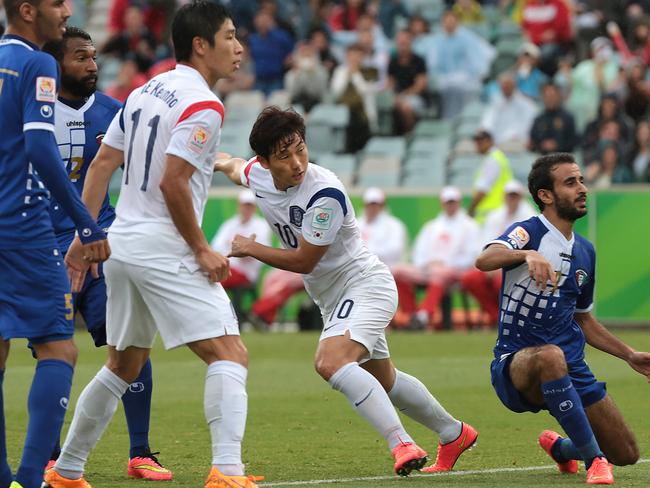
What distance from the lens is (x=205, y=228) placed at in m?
20.4

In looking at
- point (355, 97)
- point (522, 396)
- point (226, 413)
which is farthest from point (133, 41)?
point (226, 413)

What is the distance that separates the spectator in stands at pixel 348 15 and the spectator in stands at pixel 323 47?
1.58 metres

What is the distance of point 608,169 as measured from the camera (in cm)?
2016

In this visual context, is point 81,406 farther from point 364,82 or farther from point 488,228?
point 364,82

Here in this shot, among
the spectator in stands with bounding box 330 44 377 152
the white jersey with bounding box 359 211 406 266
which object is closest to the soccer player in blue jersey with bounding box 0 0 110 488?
the white jersey with bounding box 359 211 406 266

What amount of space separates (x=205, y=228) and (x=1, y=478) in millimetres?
13997

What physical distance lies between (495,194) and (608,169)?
67.5 inches

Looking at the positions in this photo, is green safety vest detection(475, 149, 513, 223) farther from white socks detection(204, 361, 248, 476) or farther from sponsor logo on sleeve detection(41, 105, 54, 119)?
sponsor logo on sleeve detection(41, 105, 54, 119)

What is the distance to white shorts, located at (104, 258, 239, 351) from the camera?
20.8 ft

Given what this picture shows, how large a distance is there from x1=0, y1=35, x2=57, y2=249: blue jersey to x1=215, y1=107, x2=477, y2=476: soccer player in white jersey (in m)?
1.22

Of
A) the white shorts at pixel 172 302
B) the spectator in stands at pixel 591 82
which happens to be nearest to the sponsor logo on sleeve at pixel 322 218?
the white shorts at pixel 172 302

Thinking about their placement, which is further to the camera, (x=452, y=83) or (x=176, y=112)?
(x=452, y=83)

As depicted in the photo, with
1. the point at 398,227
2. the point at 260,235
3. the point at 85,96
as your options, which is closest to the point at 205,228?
the point at 260,235

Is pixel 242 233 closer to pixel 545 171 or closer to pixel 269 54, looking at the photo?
pixel 269 54
